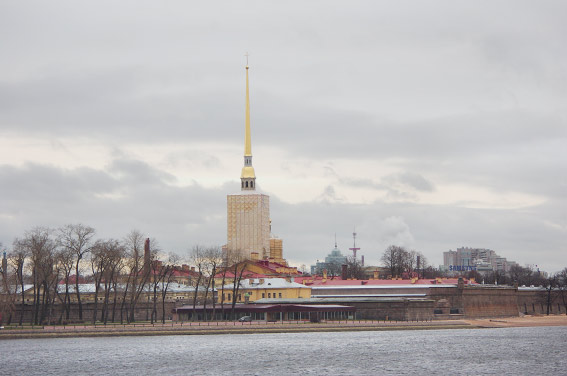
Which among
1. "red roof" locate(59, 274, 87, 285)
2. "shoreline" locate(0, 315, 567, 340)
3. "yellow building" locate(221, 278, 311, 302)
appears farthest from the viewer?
"red roof" locate(59, 274, 87, 285)

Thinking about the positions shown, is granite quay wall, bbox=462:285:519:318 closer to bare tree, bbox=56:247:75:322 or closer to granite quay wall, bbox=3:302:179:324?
granite quay wall, bbox=3:302:179:324

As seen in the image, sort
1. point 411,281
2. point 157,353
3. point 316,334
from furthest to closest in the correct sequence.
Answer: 1. point 411,281
2. point 316,334
3. point 157,353

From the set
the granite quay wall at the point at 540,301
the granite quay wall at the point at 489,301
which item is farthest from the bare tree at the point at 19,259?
the granite quay wall at the point at 540,301

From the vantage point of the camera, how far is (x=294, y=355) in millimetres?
90125

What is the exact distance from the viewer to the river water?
78.6m

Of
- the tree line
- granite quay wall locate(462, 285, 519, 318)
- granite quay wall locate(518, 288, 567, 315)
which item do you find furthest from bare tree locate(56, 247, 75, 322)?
granite quay wall locate(518, 288, 567, 315)

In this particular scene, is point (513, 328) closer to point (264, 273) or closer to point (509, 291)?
point (509, 291)

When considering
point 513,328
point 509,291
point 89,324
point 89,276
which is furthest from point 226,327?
point 509,291

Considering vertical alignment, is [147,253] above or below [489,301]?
above

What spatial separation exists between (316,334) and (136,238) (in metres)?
29.7

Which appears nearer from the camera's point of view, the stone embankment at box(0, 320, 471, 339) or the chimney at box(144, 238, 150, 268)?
the stone embankment at box(0, 320, 471, 339)

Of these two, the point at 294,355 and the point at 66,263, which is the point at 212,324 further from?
the point at 294,355

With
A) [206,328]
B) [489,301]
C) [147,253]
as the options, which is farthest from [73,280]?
[489,301]

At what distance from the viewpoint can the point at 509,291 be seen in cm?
16550
